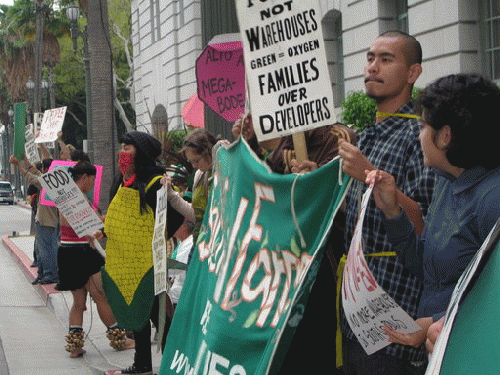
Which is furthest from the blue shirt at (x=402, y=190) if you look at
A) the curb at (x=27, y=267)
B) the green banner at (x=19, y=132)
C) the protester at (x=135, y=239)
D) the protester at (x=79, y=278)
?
the green banner at (x=19, y=132)

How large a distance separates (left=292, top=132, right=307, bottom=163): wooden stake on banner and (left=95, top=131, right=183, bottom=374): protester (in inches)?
117

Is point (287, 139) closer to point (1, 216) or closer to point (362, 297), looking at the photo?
point (362, 297)

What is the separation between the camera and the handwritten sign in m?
7.89

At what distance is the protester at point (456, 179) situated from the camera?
279 cm

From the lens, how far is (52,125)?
1327cm

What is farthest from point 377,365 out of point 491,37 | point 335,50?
point 335,50

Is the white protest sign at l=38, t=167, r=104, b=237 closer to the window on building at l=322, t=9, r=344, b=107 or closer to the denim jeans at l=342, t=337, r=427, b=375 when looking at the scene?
the denim jeans at l=342, t=337, r=427, b=375

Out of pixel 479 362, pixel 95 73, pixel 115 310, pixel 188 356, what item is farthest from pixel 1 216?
pixel 479 362

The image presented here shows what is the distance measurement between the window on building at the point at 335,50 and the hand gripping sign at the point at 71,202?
36.4 ft

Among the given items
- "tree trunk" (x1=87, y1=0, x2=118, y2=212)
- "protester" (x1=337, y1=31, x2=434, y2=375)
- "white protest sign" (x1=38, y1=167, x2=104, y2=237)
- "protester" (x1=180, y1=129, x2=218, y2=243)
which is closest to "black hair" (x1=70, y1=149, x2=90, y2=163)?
"tree trunk" (x1=87, y1=0, x2=118, y2=212)

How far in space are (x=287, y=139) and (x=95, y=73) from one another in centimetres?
835

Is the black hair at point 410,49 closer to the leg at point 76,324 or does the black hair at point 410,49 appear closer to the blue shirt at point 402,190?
the blue shirt at point 402,190

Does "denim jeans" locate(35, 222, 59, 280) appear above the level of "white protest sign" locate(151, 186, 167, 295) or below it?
below

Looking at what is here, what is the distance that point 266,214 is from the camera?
394 centimetres
